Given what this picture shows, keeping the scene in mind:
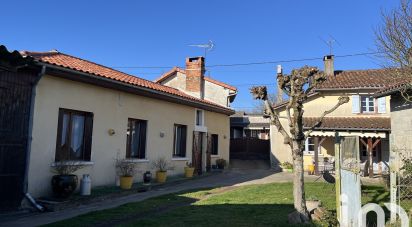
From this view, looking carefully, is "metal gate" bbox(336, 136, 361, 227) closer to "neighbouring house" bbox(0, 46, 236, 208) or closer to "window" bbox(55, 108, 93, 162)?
"neighbouring house" bbox(0, 46, 236, 208)

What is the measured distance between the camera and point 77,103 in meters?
11.5

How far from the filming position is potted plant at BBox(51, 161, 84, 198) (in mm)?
9969

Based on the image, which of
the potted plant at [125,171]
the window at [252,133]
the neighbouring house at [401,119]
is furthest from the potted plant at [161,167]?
the window at [252,133]

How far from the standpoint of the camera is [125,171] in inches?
515

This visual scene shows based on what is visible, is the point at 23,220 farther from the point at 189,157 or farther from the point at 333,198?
the point at 189,157

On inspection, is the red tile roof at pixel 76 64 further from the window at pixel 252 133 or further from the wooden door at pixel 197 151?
the window at pixel 252 133

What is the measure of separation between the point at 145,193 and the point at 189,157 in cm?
564

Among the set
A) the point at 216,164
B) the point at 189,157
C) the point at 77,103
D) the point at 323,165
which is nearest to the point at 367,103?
the point at 323,165

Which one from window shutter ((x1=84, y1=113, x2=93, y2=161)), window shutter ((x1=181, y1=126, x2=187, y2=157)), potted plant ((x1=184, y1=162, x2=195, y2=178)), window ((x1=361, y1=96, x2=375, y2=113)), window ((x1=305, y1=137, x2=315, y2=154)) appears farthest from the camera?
window ((x1=305, y1=137, x2=315, y2=154))

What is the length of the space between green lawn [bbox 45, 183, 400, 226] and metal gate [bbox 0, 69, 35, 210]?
2.15m

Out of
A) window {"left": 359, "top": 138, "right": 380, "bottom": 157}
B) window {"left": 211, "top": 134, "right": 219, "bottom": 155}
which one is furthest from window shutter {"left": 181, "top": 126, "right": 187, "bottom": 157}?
window {"left": 359, "top": 138, "right": 380, "bottom": 157}

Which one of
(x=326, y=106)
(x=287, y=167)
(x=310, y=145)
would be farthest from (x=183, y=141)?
(x=326, y=106)

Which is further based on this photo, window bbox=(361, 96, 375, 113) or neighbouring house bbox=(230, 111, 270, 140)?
neighbouring house bbox=(230, 111, 270, 140)

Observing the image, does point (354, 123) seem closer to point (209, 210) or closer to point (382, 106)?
point (382, 106)
